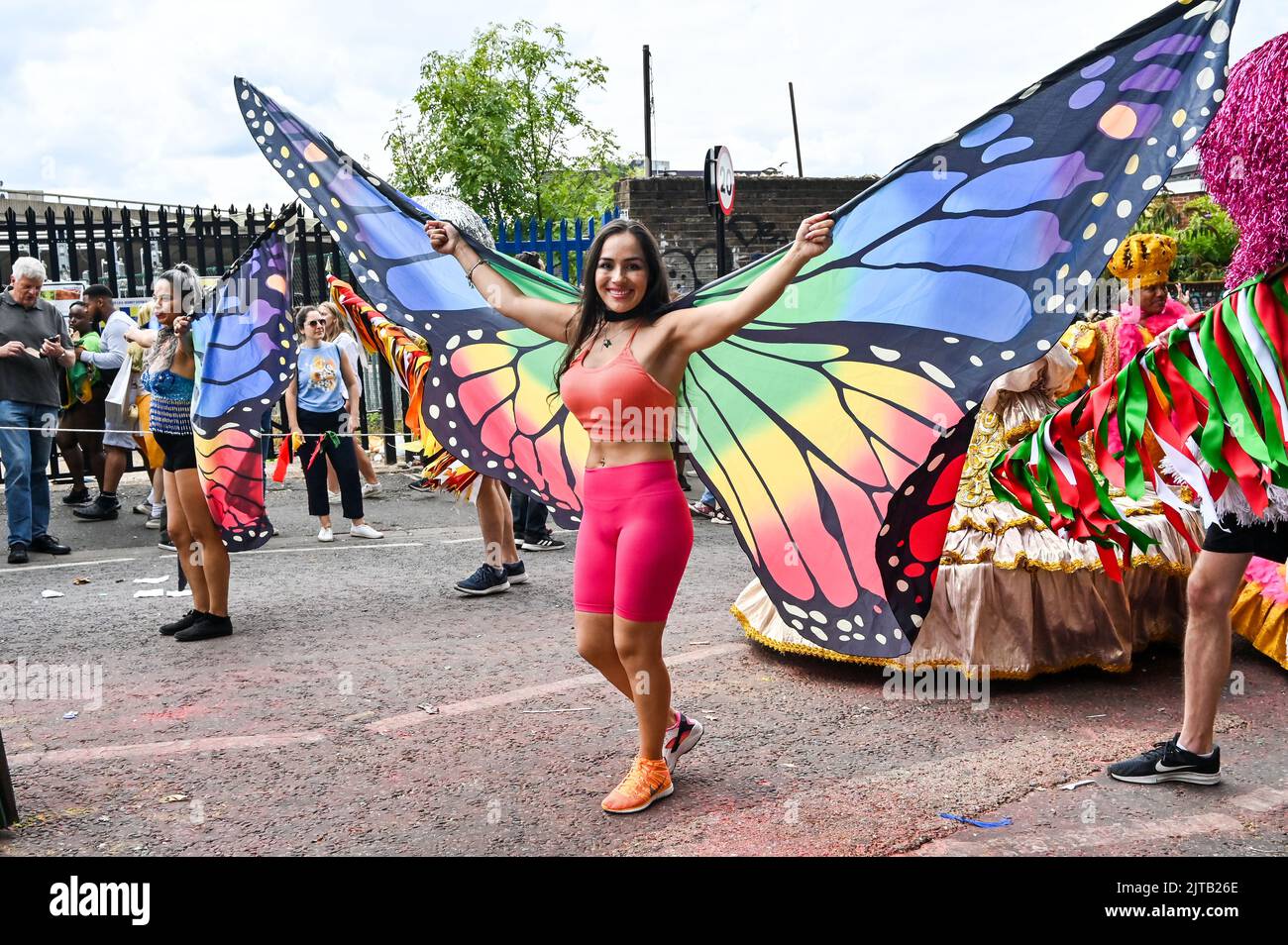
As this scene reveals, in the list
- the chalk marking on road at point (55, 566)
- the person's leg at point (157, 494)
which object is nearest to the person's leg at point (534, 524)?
the chalk marking on road at point (55, 566)

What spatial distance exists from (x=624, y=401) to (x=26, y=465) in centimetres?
661

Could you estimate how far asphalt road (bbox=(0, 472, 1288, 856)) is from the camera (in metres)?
3.49

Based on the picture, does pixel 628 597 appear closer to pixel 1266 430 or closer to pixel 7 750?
pixel 1266 430

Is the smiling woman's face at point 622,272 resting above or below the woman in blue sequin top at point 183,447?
above

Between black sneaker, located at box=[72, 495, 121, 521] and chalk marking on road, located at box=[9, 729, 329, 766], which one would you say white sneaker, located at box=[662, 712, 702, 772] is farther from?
black sneaker, located at box=[72, 495, 121, 521]

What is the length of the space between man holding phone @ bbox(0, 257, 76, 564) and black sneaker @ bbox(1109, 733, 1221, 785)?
7685 mm

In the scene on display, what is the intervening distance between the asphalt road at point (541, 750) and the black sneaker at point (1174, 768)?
0.05 metres

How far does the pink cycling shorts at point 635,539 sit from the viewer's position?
3.54 m

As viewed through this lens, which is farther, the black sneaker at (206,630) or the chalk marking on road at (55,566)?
the chalk marking on road at (55,566)

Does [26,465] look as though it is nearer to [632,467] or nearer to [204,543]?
[204,543]

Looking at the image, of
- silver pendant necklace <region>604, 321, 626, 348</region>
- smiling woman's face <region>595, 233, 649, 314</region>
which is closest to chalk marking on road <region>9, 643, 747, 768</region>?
silver pendant necklace <region>604, 321, 626, 348</region>

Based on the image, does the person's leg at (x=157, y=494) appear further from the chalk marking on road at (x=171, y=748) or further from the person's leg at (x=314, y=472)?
the chalk marking on road at (x=171, y=748)

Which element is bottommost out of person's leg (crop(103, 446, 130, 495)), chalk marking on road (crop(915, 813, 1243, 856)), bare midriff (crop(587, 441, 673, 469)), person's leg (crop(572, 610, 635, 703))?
chalk marking on road (crop(915, 813, 1243, 856))
